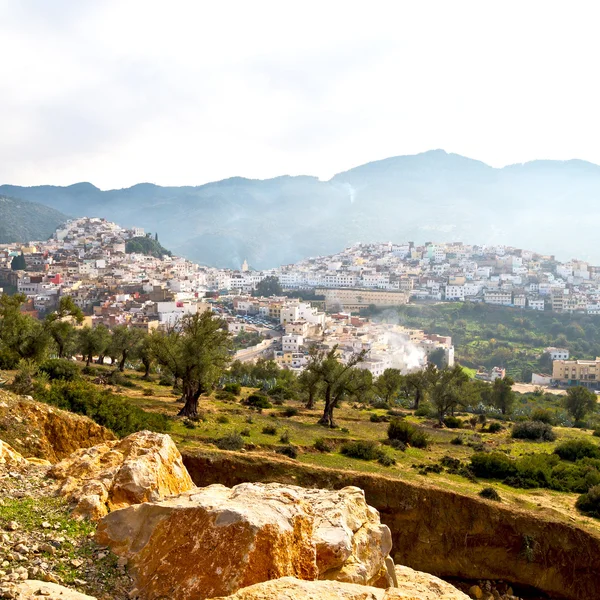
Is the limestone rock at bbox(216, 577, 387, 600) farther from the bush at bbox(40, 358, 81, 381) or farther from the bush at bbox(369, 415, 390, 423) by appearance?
the bush at bbox(369, 415, 390, 423)

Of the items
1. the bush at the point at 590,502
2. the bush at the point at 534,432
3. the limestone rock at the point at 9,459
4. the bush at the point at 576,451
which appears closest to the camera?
the limestone rock at the point at 9,459

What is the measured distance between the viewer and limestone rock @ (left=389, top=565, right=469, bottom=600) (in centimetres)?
741

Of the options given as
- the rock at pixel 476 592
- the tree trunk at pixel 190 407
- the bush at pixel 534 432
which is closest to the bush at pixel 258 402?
the tree trunk at pixel 190 407

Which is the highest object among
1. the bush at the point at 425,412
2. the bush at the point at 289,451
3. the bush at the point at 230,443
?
the bush at the point at 230,443

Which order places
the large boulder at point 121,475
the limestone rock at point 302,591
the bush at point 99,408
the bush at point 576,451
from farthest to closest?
the bush at point 576,451
the bush at point 99,408
the large boulder at point 121,475
the limestone rock at point 302,591

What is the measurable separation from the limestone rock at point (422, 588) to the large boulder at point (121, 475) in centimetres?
396

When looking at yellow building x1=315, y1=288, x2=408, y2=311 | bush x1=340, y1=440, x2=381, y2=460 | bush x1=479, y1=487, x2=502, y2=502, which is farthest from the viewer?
yellow building x1=315, y1=288, x2=408, y2=311

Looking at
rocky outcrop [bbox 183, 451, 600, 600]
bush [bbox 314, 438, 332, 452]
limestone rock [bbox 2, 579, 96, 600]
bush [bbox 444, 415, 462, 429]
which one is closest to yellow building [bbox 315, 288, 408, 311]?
bush [bbox 444, 415, 462, 429]

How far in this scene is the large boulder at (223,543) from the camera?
6.77m

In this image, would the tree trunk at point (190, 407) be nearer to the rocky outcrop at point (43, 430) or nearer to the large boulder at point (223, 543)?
the rocky outcrop at point (43, 430)

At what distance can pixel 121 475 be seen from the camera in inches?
364

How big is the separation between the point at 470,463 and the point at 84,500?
56.2ft

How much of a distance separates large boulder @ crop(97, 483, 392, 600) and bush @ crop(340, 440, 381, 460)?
11931 mm

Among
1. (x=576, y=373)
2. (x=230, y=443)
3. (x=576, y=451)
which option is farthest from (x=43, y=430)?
(x=576, y=373)
